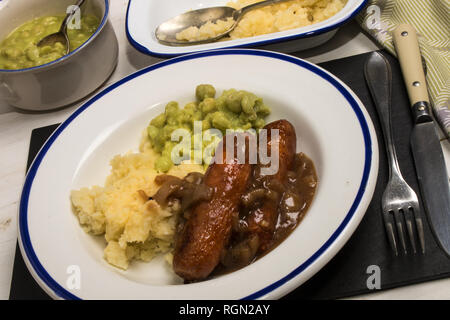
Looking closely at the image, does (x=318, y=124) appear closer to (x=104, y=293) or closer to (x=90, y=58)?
(x=104, y=293)

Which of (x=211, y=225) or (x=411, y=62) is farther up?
(x=411, y=62)

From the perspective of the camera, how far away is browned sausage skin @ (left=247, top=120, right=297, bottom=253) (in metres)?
1.77

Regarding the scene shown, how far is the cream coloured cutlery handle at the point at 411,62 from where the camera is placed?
216cm

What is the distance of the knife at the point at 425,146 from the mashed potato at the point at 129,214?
3.24 feet

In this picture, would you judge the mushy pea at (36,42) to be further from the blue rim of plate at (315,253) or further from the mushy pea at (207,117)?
the mushy pea at (207,117)

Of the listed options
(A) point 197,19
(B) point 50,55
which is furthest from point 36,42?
(A) point 197,19

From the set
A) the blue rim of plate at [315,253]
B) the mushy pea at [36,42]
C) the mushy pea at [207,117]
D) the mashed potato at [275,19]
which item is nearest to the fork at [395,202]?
the blue rim of plate at [315,253]

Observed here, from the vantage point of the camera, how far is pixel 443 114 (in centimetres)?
211

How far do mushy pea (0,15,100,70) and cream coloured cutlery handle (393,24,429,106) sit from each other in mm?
1866

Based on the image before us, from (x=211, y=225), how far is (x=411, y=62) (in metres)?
1.37

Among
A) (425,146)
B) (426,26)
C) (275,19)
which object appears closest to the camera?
(425,146)

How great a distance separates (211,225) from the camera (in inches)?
67.5

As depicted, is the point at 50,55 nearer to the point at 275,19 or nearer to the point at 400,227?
the point at 275,19

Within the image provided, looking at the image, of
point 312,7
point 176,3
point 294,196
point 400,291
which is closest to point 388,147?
point 294,196
